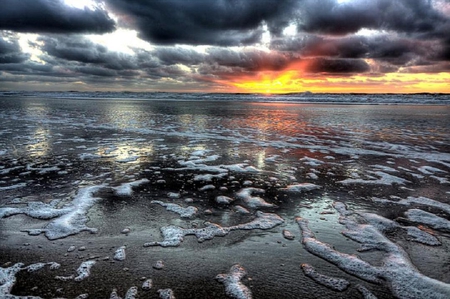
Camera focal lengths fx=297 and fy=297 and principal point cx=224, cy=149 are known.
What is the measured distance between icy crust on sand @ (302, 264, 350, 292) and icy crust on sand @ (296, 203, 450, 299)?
0.18 m

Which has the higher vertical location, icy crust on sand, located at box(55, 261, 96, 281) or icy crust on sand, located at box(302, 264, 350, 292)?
icy crust on sand, located at box(302, 264, 350, 292)

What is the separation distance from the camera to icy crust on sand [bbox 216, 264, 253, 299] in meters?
2.23

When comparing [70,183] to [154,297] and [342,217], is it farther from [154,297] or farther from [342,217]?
[342,217]

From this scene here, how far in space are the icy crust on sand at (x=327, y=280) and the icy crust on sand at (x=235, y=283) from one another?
543 millimetres

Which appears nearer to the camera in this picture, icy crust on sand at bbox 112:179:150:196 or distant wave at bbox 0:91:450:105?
icy crust on sand at bbox 112:179:150:196

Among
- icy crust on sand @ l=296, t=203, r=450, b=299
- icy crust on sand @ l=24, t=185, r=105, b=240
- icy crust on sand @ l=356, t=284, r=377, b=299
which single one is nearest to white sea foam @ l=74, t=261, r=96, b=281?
icy crust on sand @ l=24, t=185, r=105, b=240

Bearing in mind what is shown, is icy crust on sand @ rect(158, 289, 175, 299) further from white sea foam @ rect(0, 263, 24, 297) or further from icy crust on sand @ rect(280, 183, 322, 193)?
icy crust on sand @ rect(280, 183, 322, 193)

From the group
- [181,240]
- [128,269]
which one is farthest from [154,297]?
[181,240]

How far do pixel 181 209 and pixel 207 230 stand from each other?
0.68m

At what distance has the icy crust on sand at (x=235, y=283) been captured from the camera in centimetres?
223

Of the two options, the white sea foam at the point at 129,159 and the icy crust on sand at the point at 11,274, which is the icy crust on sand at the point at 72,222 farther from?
the white sea foam at the point at 129,159

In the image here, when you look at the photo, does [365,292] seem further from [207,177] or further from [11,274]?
[207,177]

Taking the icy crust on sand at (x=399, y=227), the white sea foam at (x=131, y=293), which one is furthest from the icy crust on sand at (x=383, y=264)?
the white sea foam at (x=131, y=293)

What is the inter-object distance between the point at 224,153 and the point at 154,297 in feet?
17.2
